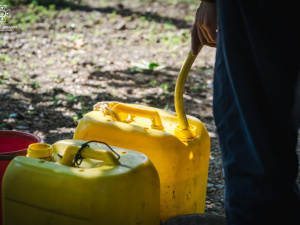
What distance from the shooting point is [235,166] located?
1353 millimetres

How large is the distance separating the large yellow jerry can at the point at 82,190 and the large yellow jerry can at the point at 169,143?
26 centimetres

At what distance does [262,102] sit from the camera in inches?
51.1

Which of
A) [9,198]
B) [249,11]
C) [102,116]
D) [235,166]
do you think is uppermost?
[249,11]

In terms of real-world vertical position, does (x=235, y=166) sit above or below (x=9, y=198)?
above

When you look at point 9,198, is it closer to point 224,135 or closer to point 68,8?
point 224,135

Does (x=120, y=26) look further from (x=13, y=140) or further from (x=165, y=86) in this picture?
(x=13, y=140)

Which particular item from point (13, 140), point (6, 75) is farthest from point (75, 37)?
point (13, 140)

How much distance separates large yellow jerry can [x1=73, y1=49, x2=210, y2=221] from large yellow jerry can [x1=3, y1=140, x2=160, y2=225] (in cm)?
26

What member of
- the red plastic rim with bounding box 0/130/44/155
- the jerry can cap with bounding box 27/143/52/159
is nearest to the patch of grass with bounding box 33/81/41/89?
the red plastic rim with bounding box 0/130/44/155

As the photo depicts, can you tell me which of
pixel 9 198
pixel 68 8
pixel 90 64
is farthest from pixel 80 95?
pixel 68 8

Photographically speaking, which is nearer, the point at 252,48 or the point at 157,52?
the point at 252,48

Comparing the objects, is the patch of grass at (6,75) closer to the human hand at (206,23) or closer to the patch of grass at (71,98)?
the patch of grass at (71,98)

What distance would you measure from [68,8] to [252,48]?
705cm

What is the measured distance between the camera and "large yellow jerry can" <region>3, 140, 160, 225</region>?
1.54 m
